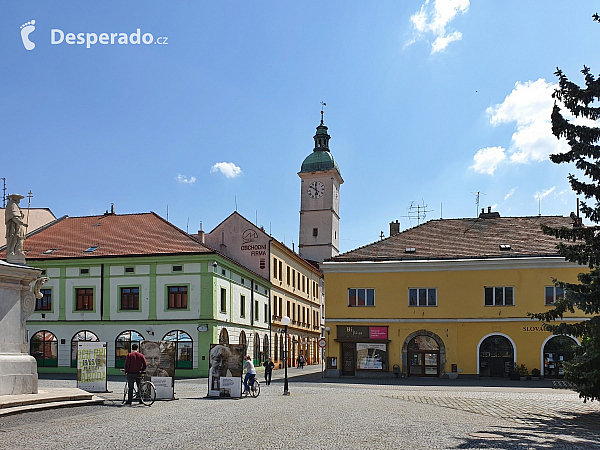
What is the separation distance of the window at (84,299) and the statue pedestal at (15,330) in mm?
24538

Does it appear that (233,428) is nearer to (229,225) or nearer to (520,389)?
(520,389)

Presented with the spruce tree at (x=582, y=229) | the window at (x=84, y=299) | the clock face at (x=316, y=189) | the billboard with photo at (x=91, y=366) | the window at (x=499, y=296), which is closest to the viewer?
the spruce tree at (x=582, y=229)

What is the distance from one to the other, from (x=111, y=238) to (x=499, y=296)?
2499 centimetres

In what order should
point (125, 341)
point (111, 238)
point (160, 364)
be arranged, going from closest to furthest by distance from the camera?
point (160, 364) < point (125, 341) < point (111, 238)

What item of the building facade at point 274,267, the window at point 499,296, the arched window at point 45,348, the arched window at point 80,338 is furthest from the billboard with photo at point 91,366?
the building facade at point 274,267

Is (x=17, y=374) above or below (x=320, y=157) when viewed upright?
below

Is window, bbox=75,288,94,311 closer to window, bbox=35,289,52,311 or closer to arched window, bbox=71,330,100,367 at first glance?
arched window, bbox=71,330,100,367

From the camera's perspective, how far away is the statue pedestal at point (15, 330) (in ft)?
56.6

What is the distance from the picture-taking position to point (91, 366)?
915 inches

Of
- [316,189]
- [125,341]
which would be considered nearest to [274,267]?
[125,341]

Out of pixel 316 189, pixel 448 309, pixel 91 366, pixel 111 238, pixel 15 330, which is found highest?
pixel 316 189

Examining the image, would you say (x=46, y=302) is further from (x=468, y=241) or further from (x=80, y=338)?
(x=468, y=241)

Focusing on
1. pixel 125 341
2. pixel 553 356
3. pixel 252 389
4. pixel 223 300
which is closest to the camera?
pixel 252 389

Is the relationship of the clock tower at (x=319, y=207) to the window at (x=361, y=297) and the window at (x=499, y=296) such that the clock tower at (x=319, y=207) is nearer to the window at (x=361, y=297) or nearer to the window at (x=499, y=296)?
the window at (x=361, y=297)
